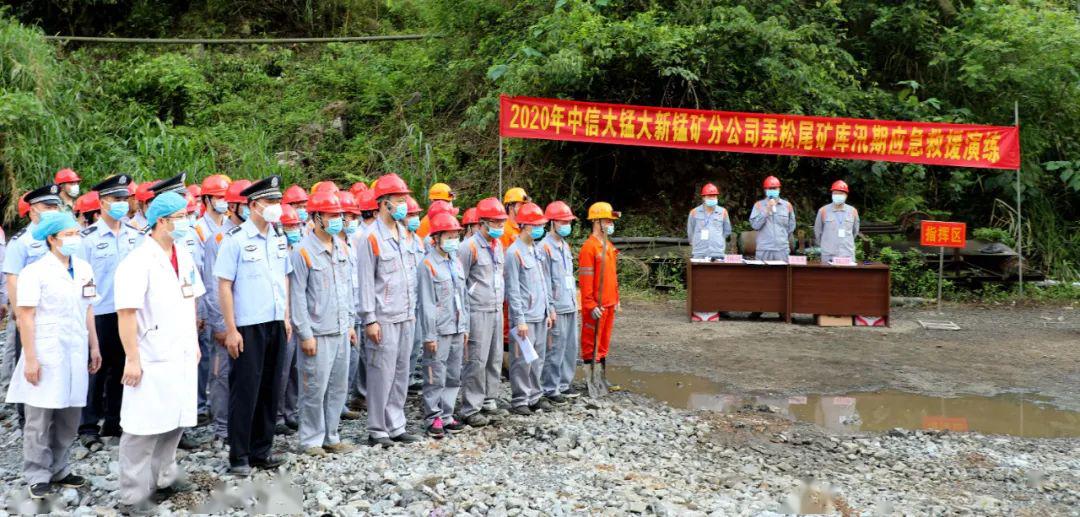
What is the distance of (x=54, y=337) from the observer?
4863 mm

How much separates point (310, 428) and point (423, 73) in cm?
1370

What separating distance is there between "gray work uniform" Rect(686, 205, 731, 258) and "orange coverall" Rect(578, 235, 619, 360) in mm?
4783

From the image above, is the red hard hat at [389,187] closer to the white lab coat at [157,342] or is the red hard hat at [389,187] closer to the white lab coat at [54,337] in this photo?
the white lab coat at [157,342]

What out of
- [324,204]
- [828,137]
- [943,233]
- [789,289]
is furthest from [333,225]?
[828,137]

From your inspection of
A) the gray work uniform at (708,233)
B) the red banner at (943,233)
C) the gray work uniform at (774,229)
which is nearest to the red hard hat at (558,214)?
the gray work uniform at (708,233)

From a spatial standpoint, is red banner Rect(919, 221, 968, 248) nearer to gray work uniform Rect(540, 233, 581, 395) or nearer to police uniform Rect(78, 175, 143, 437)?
gray work uniform Rect(540, 233, 581, 395)

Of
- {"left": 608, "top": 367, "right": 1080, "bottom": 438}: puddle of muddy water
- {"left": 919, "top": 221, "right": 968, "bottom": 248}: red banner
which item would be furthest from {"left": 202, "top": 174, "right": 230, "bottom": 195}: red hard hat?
{"left": 919, "top": 221, "right": 968, "bottom": 248}: red banner

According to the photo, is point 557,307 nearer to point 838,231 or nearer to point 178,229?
point 178,229

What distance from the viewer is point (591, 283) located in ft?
26.1

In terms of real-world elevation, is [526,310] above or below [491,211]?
below

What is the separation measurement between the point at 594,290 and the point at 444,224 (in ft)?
6.83

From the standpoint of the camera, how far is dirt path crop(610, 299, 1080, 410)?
845 centimetres

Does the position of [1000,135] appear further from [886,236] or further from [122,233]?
[122,233]

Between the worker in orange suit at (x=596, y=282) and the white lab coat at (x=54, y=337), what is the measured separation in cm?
413
